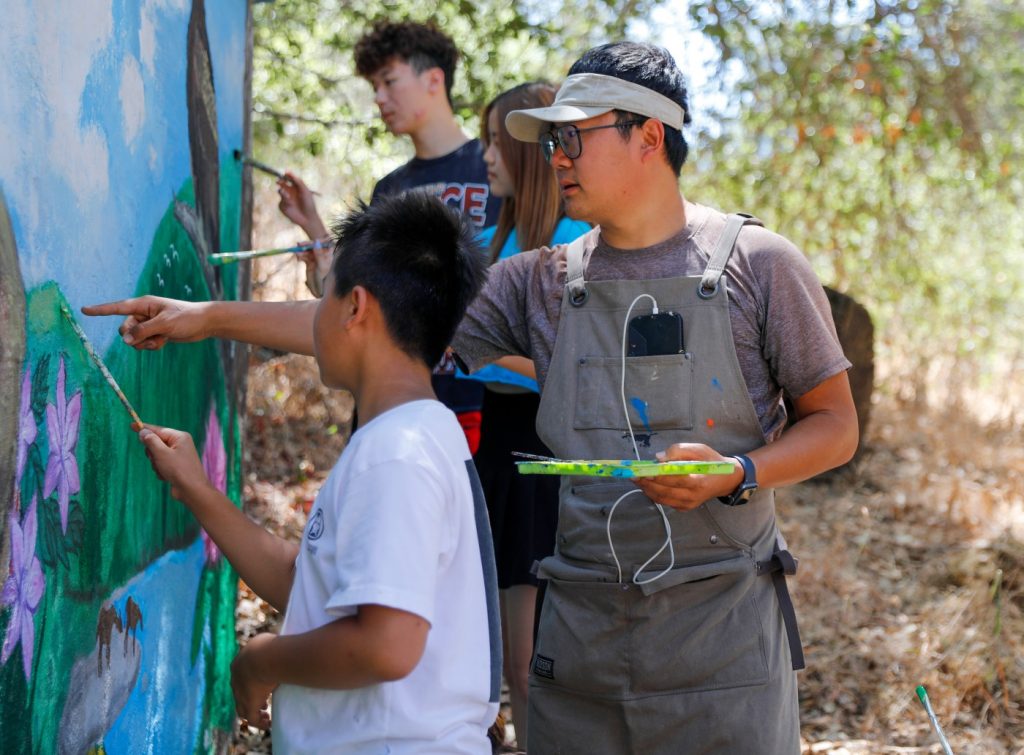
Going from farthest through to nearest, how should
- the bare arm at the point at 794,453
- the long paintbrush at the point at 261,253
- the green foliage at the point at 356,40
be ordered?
the green foliage at the point at 356,40
the long paintbrush at the point at 261,253
the bare arm at the point at 794,453

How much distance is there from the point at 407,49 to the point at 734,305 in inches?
81.2

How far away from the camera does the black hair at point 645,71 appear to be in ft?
7.62

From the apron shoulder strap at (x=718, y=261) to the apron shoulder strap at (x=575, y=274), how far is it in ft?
0.76

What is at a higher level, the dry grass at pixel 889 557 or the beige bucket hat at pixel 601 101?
the beige bucket hat at pixel 601 101

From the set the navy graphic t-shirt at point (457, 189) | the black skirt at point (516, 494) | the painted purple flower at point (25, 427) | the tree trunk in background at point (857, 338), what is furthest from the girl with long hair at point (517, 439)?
the tree trunk in background at point (857, 338)

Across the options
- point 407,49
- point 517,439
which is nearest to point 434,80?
point 407,49

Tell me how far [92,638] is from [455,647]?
2.60ft

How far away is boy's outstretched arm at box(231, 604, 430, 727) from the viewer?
1500 mm

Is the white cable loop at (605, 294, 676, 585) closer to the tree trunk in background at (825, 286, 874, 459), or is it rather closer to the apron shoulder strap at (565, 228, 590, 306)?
the apron shoulder strap at (565, 228, 590, 306)

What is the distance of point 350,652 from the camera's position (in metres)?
1.52

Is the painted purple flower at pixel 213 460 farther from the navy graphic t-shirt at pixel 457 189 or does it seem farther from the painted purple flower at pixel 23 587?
the painted purple flower at pixel 23 587

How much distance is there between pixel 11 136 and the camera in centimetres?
172

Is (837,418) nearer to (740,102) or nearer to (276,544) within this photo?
(276,544)

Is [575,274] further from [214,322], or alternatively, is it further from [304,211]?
[304,211]
